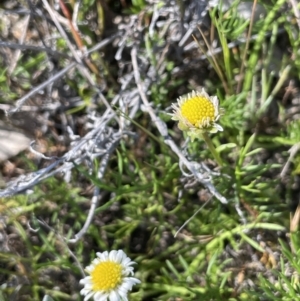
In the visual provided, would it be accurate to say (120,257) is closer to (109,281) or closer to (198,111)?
(109,281)

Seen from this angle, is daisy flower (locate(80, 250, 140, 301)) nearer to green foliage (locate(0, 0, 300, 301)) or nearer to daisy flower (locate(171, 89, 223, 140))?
green foliage (locate(0, 0, 300, 301))

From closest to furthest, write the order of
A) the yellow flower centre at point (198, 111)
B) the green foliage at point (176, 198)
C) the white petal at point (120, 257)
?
the yellow flower centre at point (198, 111) < the white petal at point (120, 257) < the green foliage at point (176, 198)

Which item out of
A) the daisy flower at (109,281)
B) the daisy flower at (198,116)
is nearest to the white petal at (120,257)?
the daisy flower at (109,281)

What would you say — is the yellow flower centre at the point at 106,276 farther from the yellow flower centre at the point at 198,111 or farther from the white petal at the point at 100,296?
the yellow flower centre at the point at 198,111

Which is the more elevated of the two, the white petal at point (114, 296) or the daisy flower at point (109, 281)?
the daisy flower at point (109, 281)

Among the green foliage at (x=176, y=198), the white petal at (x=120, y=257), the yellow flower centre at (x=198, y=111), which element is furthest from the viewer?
the green foliage at (x=176, y=198)

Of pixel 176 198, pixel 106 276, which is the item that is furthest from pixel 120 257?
pixel 176 198

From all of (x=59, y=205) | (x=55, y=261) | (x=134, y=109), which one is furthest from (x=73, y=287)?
(x=134, y=109)
